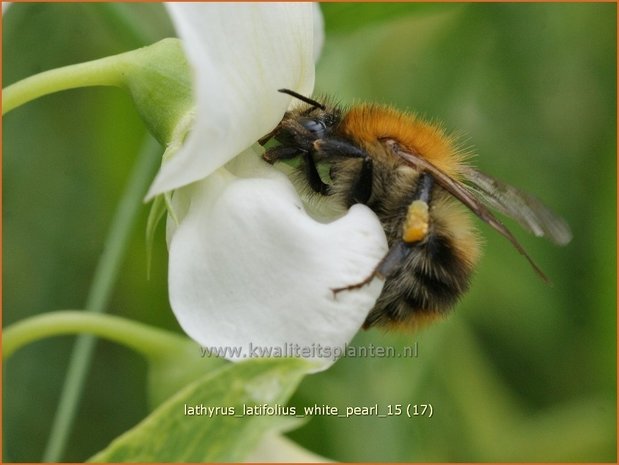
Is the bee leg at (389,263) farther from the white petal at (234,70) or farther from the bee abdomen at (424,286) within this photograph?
the white petal at (234,70)

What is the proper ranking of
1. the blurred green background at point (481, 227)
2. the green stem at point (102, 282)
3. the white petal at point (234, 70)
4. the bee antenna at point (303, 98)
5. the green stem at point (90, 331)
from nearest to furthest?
the white petal at point (234, 70), the bee antenna at point (303, 98), the green stem at point (90, 331), the green stem at point (102, 282), the blurred green background at point (481, 227)

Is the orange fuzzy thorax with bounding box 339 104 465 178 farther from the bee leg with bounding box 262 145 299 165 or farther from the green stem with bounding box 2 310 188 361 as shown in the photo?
the green stem with bounding box 2 310 188 361

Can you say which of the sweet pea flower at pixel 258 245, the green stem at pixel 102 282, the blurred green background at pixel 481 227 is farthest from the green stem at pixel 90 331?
the blurred green background at pixel 481 227

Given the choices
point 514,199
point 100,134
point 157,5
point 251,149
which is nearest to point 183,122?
point 251,149

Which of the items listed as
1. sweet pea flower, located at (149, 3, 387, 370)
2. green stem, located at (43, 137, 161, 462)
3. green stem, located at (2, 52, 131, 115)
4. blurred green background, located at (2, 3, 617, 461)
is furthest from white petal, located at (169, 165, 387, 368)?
blurred green background, located at (2, 3, 617, 461)

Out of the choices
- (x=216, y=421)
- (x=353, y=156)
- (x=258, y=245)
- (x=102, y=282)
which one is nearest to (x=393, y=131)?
(x=353, y=156)

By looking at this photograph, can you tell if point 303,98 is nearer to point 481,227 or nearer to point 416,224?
point 416,224

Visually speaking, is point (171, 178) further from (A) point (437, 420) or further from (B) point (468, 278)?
(A) point (437, 420)
